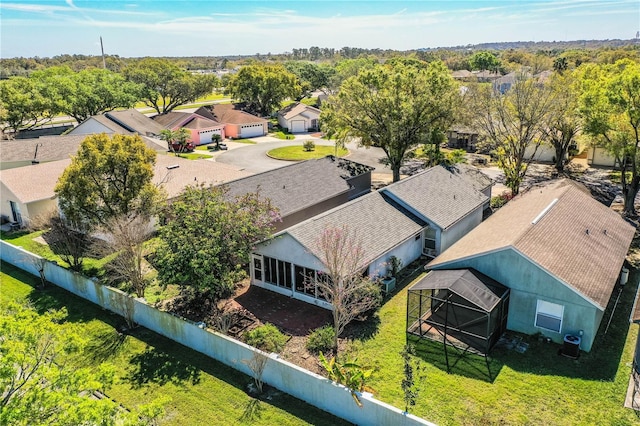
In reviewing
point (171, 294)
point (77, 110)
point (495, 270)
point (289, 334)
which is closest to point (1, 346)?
point (289, 334)

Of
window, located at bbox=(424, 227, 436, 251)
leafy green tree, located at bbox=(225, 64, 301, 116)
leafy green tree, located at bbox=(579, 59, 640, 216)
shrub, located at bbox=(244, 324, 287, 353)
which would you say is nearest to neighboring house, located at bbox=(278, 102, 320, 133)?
leafy green tree, located at bbox=(225, 64, 301, 116)

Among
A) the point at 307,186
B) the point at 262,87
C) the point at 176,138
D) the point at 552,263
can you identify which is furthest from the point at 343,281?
the point at 262,87

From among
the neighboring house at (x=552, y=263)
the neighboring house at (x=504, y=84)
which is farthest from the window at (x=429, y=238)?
the neighboring house at (x=504, y=84)

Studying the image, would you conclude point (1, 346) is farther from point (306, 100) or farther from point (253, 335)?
point (306, 100)

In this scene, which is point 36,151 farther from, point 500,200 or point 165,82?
point 165,82

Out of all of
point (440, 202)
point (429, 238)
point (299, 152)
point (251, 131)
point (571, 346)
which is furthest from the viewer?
point (251, 131)

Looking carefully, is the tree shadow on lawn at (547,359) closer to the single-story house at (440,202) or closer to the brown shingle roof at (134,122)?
the single-story house at (440,202)
